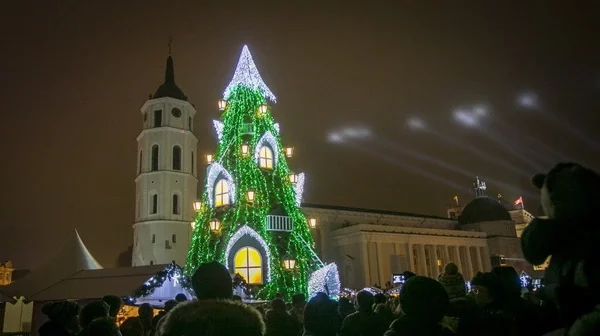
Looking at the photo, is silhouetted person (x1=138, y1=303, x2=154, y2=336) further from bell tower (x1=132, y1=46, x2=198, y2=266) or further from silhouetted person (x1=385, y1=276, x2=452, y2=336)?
bell tower (x1=132, y1=46, x2=198, y2=266)

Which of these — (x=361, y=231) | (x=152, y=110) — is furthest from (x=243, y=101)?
(x=361, y=231)

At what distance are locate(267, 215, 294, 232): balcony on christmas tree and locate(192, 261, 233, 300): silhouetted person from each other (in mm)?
24831

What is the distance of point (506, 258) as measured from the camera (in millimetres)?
60406

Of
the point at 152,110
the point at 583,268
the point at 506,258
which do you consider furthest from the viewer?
the point at 506,258

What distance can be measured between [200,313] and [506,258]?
64.2 m

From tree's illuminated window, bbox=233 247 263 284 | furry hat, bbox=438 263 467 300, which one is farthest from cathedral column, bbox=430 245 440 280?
furry hat, bbox=438 263 467 300

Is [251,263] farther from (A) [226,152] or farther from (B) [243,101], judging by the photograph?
(B) [243,101]

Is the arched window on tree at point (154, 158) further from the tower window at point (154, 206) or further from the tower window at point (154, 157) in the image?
the tower window at point (154, 206)

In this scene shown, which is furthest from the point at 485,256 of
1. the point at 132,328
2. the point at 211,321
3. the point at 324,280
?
the point at 211,321

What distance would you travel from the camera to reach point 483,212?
6919 centimetres

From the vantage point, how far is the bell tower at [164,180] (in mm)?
43625

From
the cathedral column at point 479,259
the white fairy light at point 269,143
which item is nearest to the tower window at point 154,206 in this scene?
the white fairy light at point 269,143

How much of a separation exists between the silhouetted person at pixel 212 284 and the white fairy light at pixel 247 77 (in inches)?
1084

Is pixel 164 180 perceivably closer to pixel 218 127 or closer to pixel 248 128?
pixel 218 127
